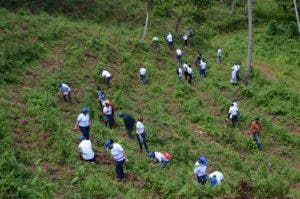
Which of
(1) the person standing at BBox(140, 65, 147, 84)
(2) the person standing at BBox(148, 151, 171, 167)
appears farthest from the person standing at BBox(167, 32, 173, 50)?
(2) the person standing at BBox(148, 151, 171, 167)

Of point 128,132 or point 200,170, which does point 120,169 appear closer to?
point 200,170

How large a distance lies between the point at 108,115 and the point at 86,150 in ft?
18.4

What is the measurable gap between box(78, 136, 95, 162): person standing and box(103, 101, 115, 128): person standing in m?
5.12

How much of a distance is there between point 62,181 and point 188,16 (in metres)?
39.5

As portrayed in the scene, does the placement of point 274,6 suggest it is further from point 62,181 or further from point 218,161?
point 62,181

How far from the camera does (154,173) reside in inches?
702

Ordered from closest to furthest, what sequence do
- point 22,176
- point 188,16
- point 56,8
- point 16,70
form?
point 22,176, point 16,70, point 56,8, point 188,16

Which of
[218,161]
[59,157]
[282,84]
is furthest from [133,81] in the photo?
[59,157]

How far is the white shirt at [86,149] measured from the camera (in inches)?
693

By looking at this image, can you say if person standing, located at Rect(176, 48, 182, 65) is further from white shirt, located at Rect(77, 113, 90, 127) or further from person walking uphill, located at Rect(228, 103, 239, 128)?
white shirt, located at Rect(77, 113, 90, 127)

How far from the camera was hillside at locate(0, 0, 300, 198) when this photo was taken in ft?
54.1

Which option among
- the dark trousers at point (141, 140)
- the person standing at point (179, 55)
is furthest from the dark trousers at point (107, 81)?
the dark trousers at point (141, 140)

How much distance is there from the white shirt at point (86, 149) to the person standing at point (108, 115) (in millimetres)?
5232

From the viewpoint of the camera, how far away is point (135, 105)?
28.2 meters
